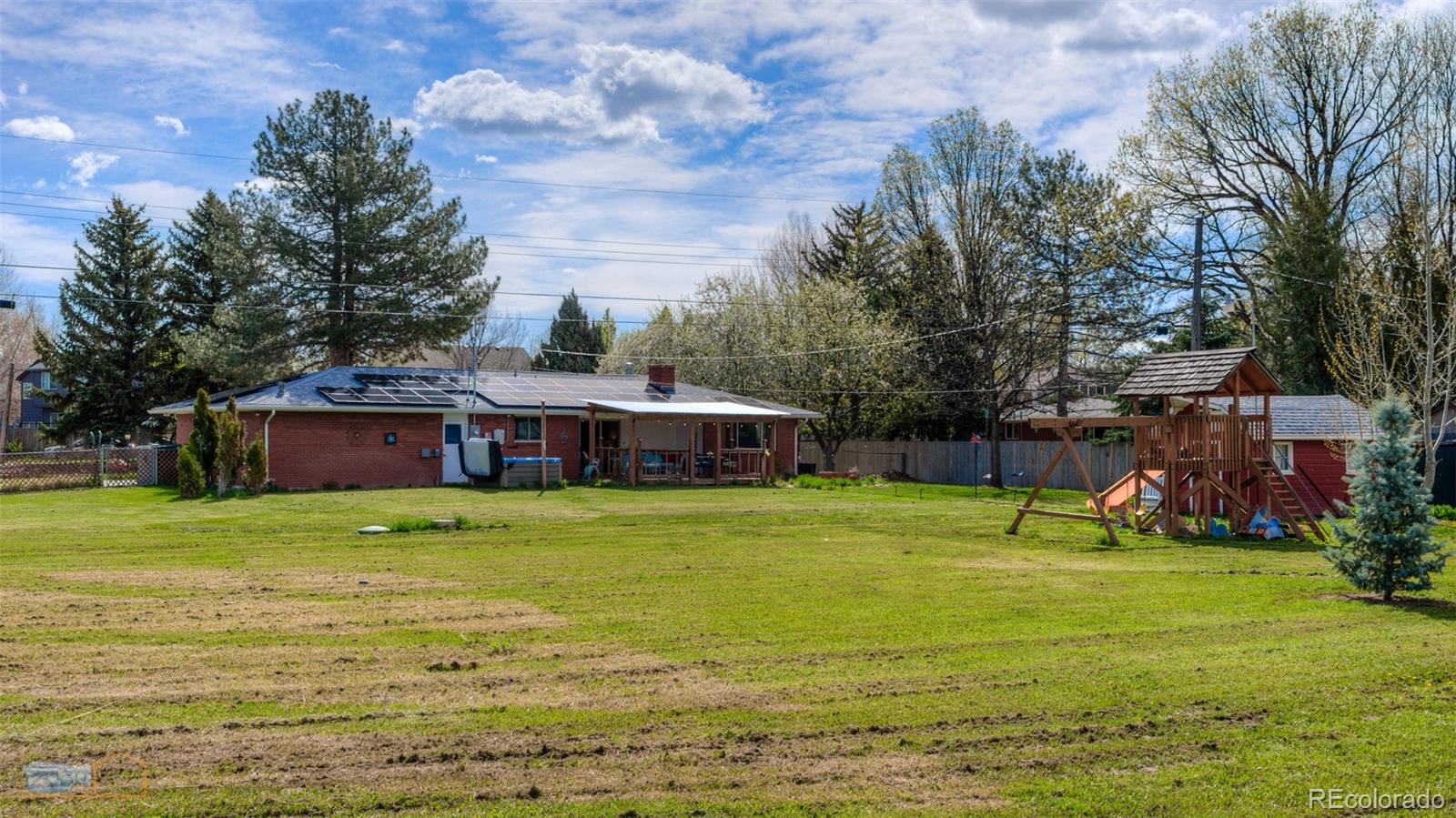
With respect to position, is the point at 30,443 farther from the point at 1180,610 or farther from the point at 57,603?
the point at 1180,610

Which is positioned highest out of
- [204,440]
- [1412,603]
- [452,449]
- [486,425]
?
[486,425]

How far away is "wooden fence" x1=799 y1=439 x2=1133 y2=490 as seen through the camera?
3844 centimetres

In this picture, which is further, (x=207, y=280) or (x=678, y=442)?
(x=207, y=280)

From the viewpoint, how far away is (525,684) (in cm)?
759

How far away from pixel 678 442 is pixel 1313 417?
Result: 20021mm

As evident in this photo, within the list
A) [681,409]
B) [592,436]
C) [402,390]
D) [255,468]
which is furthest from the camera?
[592,436]

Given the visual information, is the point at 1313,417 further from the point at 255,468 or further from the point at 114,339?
the point at 114,339

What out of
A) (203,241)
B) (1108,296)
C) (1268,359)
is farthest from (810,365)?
(203,241)

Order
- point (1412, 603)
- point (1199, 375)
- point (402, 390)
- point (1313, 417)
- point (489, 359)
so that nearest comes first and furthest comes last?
1. point (1412, 603)
2. point (1199, 375)
3. point (1313, 417)
4. point (402, 390)
5. point (489, 359)

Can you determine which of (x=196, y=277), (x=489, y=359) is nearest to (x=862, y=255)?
(x=196, y=277)

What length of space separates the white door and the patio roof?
13.1ft

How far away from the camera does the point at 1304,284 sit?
34188 mm

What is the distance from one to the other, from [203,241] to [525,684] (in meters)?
41.9

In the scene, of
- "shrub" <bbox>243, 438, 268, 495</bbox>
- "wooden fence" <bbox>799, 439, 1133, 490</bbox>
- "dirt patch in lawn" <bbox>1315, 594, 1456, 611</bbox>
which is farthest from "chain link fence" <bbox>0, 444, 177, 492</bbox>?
"dirt patch in lawn" <bbox>1315, 594, 1456, 611</bbox>
